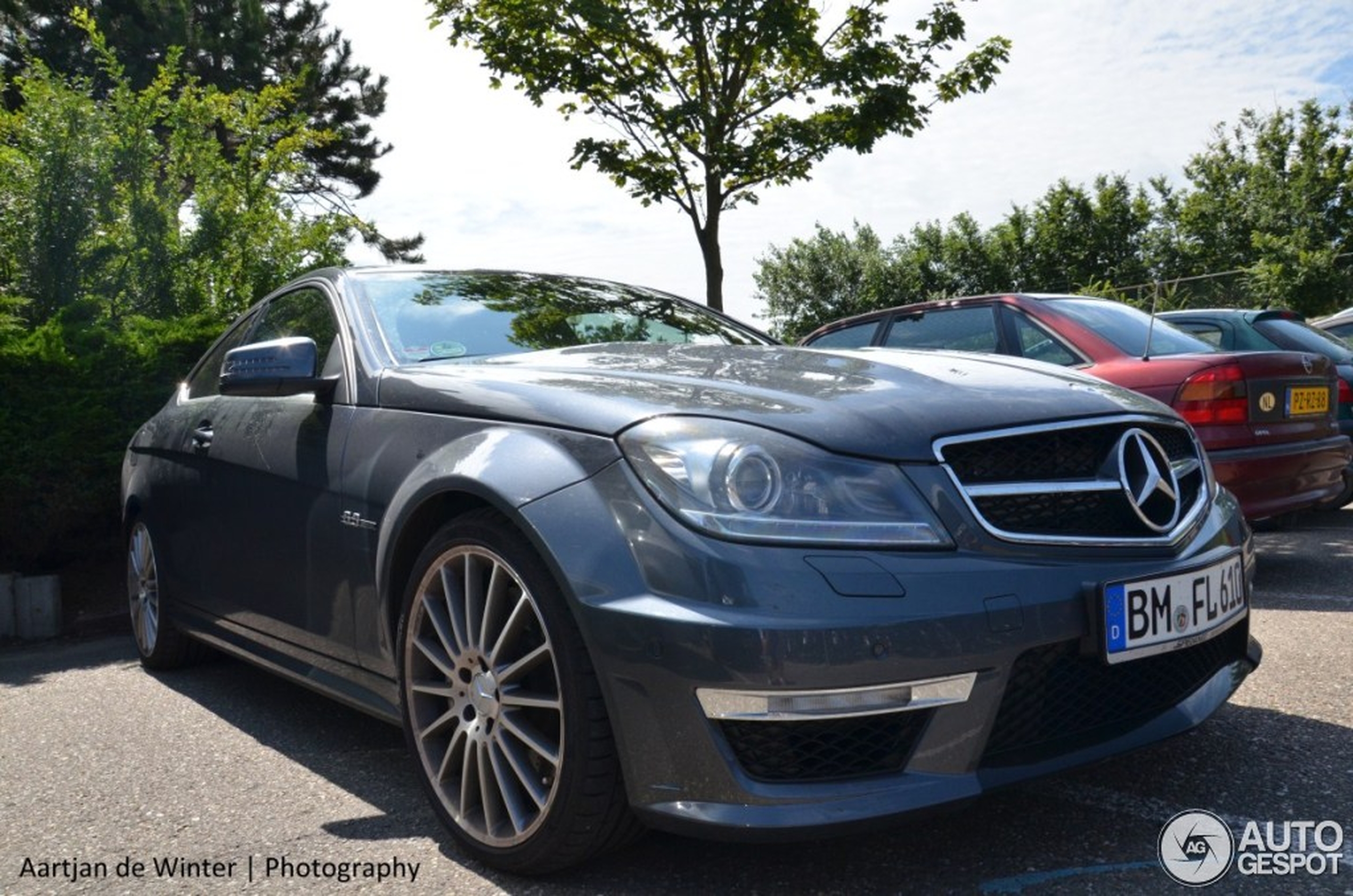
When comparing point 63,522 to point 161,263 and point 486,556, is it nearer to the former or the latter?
point 161,263

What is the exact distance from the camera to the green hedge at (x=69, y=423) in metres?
6.05

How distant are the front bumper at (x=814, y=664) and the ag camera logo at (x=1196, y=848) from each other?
0.92 feet

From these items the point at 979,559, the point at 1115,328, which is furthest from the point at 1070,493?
the point at 1115,328

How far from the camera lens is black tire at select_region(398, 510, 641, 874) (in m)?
2.36

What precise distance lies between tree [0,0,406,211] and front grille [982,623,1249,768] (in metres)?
18.2

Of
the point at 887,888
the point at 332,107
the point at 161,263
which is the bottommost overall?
the point at 887,888

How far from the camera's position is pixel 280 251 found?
8898 millimetres

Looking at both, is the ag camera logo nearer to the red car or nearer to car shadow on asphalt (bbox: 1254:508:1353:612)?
car shadow on asphalt (bbox: 1254:508:1353:612)

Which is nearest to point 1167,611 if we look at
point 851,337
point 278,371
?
point 278,371

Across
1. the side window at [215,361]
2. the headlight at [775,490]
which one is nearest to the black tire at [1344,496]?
the headlight at [775,490]

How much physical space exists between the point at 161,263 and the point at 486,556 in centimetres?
646

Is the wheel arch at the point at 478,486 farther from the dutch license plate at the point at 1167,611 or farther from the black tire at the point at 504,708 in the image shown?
the dutch license plate at the point at 1167,611

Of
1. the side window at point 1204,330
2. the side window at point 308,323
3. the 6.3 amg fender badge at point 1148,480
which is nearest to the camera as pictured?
the 6.3 amg fender badge at point 1148,480

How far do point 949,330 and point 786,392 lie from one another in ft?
14.9
